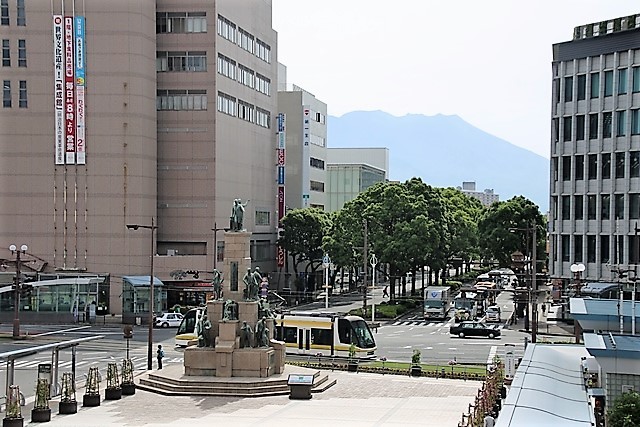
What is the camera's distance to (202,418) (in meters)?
35.3

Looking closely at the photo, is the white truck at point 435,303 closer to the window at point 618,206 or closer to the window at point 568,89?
the window at point 618,206

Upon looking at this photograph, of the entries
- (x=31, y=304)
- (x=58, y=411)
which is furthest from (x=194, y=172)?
(x=58, y=411)

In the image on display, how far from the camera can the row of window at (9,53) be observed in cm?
7625

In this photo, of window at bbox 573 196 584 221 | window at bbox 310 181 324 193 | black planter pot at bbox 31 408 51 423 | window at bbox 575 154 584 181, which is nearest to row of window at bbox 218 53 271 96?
window at bbox 310 181 324 193

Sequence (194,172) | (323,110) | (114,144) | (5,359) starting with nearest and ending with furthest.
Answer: (5,359)
(114,144)
(194,172)
(323,110)

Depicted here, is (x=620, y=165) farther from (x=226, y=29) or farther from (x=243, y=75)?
(x=243, y=75)

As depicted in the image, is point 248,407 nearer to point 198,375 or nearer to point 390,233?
point 198,375

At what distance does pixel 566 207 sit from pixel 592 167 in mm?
4012

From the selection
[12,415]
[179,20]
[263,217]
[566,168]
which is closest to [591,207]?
[566,168]

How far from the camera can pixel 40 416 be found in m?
34.3

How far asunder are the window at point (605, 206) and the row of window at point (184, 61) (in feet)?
110

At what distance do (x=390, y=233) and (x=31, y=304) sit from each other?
98.7ft

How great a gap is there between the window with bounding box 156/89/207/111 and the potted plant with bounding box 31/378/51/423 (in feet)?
159

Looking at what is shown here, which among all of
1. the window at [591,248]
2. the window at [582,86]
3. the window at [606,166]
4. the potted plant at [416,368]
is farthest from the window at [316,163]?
the potted plant at [416,368]
